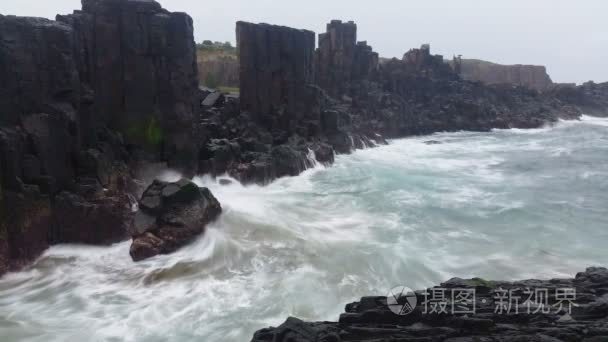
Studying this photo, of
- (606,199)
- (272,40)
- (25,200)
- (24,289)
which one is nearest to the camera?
(24,289)

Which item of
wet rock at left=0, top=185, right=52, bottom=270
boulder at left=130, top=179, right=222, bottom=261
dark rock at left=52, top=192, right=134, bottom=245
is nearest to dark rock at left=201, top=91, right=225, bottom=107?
boulder at left=130, top=179, right=222, bottom=261

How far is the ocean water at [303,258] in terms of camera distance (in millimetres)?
9461

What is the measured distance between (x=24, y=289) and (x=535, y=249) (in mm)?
12744

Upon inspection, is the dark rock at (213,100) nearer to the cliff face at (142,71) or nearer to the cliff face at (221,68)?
the cliff face at (142,71)

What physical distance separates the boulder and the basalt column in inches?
511

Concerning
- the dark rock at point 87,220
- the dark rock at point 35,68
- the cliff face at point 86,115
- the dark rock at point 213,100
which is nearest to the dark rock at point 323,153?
the dark rock at point 213,100

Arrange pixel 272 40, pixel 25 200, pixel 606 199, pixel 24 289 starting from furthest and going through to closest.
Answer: pixel 272 40, pixel 606 199, pixel 25 200, pixel 24 289

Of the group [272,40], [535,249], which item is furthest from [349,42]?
[535,249]

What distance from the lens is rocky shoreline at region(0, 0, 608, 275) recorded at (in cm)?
1205

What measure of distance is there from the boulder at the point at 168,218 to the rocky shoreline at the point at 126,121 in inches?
2.1

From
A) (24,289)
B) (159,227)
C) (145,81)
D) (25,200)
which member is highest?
(145,81)

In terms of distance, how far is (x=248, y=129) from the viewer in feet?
78.6

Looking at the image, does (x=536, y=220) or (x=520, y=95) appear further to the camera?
(x=520, y=95)

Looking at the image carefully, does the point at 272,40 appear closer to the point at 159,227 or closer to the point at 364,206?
the point at 364,206
